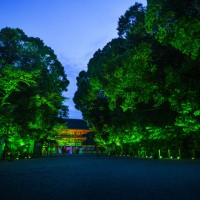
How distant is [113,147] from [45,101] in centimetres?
1381

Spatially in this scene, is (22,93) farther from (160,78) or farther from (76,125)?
(76,125)

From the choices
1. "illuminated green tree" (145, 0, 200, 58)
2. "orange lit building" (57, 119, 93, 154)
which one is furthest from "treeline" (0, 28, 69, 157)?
"orange lit building" (57, 119, 93, 154)

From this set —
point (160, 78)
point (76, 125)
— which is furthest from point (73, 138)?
point (160, 78)

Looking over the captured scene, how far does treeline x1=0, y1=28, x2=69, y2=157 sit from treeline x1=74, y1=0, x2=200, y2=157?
742cm

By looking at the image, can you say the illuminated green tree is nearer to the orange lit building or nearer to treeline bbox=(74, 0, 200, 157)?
treeline bbox=(74, 0, 200, 157)

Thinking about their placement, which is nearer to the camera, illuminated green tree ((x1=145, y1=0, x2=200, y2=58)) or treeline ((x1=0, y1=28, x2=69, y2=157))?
illuminated green tree ((x1=145, y1=0, x2=200, y2=58))

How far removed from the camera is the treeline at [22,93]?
21.8m

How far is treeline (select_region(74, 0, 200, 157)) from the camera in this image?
478 inches

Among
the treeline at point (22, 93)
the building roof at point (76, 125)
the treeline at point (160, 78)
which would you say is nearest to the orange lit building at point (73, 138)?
the building roof at point (76, 125)

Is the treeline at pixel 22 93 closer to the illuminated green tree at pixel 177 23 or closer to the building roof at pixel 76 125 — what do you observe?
the illuminated green tree at pixel 177 23

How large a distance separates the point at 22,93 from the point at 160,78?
15630mm

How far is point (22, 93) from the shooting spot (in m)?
25.9

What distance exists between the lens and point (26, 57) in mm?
24844

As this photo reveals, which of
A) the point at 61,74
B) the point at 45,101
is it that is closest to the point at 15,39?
the point at 45,101
